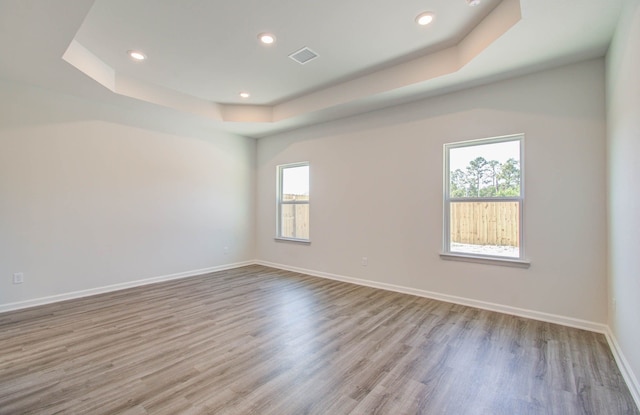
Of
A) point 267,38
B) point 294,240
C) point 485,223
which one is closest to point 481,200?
point 485,223

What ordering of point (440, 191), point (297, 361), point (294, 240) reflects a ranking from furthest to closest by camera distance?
point (294, 240), point (440, 191), point (297, 361)

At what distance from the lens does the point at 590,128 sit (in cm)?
295

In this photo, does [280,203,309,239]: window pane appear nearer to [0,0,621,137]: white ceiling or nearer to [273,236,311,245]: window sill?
[273,236,311,245]: window sill

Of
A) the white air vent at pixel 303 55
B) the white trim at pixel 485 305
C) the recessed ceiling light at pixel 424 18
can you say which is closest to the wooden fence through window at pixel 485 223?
the white trim at pixel 485 305

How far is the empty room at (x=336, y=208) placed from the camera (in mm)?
2090

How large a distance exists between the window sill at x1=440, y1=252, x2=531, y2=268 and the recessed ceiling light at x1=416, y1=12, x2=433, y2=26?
267cm

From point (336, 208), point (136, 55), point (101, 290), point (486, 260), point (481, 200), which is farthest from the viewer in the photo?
point (336, 208)

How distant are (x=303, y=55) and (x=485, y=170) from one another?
8.54 ft

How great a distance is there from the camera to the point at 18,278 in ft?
11.6

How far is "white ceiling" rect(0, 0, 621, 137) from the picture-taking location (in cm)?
243

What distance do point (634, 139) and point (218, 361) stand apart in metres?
3.42

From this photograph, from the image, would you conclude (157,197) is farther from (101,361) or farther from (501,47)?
(501,47)

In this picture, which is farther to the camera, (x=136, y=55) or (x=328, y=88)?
(x=328, y=88)

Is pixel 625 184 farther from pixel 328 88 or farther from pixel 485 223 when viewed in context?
pixel 328 88
